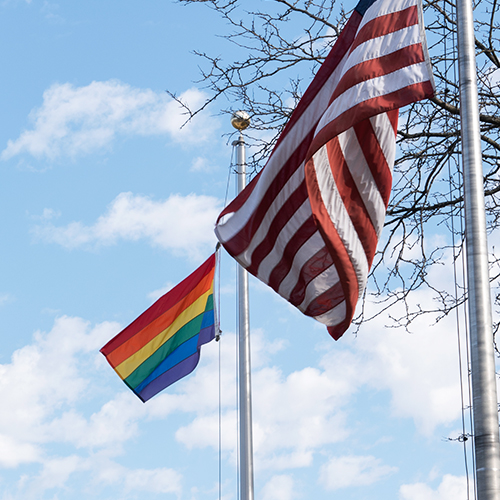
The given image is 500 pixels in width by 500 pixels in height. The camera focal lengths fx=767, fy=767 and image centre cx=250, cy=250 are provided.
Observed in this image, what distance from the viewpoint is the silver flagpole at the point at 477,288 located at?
3.92 metres

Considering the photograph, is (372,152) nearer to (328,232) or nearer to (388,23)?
(328,232)

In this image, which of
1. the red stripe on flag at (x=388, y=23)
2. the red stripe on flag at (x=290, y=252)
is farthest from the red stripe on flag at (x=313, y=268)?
the red stripe on flag at (x=388, y=23)

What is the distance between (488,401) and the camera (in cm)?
402

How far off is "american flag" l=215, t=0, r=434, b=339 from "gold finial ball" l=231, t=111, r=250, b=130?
2.51 meters

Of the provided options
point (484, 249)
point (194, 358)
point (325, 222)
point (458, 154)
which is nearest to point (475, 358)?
point (484, 249)

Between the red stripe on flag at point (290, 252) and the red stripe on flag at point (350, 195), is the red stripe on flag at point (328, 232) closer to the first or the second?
the red stripe on flag at point (350, 195)

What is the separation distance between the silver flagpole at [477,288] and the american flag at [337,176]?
0.94ft

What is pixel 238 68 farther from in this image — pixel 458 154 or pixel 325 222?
pixel 325 222

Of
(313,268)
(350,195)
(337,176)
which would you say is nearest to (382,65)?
(337,176)

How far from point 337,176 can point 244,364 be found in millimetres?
3783

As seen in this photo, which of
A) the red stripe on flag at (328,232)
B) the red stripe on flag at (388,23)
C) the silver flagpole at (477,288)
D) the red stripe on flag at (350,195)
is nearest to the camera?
the silver flagpole at (477,288)

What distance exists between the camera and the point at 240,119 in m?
8.73

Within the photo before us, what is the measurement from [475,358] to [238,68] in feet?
16.8

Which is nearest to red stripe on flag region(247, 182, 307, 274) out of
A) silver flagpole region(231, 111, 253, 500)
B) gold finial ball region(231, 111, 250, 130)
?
silver flagpole region(231, 111, 253, 500)
